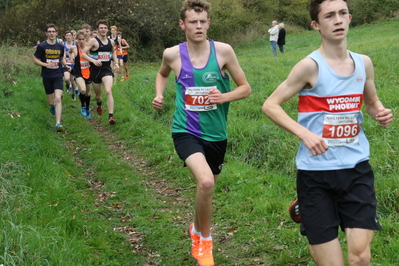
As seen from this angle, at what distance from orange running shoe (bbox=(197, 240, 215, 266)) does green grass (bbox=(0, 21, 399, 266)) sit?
0.25 m

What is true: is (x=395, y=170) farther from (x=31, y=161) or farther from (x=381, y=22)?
(x=381, y=22)

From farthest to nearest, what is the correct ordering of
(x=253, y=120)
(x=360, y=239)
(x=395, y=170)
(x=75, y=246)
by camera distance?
(x=253, y=120)
(x=395, y=170)
(x=75, y=246)
(x=360, y=239)

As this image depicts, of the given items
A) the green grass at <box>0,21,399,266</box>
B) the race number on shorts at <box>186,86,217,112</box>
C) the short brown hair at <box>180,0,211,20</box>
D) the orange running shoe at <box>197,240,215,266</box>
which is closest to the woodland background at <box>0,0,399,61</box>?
the green grass at <box>0,21,399,266</box>

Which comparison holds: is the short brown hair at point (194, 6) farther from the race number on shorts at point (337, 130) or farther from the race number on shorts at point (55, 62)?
the race number on shorts at point (55, 62)

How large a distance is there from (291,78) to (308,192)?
76 centimetres

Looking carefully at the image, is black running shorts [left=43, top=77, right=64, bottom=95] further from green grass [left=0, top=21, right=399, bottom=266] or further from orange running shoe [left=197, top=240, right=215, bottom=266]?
orange running shoe [left=197, top=240, right=215, bottom=266]

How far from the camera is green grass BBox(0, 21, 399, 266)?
4.50 metres

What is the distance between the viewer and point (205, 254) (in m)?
4.43

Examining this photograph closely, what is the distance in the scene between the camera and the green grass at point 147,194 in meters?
4.50

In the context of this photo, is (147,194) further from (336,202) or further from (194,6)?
(336,202)

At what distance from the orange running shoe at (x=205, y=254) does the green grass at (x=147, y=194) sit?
0.25 m

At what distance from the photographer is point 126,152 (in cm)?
937

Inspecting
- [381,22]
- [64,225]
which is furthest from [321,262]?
[381,22]

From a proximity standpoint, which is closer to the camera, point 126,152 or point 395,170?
point 395,170
